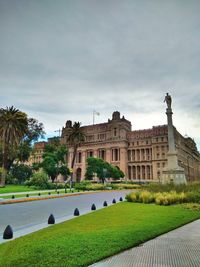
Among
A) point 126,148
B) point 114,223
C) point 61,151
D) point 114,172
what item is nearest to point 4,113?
point 61,151

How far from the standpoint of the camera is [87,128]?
11056 centimetres

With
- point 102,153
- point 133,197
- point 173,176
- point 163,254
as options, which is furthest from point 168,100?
point 102,153

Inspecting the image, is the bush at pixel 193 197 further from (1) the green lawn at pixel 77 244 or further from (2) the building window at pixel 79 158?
(2) the building window at pixel 79 158

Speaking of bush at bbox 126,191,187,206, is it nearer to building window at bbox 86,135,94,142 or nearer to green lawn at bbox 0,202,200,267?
green lawn at bbox 0,202,200,267

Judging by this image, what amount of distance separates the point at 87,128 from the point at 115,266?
105 meters

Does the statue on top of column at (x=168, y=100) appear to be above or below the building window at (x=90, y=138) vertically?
below

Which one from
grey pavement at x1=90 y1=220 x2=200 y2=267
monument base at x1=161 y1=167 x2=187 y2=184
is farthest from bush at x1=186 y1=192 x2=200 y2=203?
monument base at x1=161 y1=167 x2=187 y2=184

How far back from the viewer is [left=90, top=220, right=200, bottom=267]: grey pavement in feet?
19.4

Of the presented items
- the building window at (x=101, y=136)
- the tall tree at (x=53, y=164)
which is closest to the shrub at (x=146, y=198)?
the tall tree at (x=53, y=164)

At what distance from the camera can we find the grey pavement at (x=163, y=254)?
5.90 m

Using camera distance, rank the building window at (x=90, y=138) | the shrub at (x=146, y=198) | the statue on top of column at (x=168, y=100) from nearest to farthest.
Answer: the shrub at (x=146, y=198) < the statue on top of column at (x=168, y=100) < the building window at (x=90, y=138)

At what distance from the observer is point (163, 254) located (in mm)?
6598

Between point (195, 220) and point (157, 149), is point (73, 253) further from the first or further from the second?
point (157, 149)

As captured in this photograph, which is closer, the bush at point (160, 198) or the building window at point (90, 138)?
the bush at point (160, 198)
